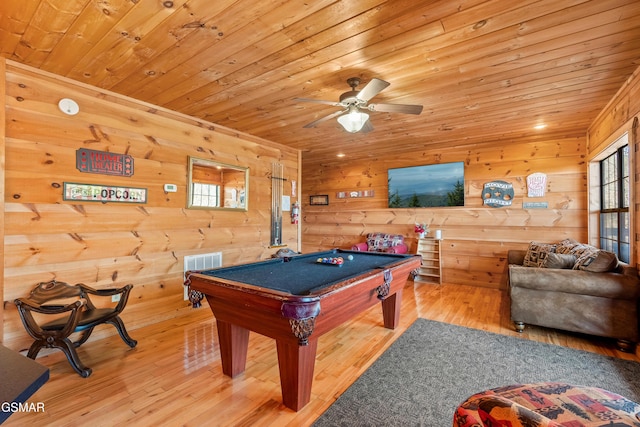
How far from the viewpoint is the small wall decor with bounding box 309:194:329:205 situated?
6.91m

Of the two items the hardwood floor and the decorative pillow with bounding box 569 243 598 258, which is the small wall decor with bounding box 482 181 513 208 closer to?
the decorative pillow with bounding box 569 243 598 258

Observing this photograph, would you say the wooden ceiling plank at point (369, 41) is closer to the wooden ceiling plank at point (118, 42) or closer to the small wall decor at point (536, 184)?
the wooden ceiling plank at point (118, 42)

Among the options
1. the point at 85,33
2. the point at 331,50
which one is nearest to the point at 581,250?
the point at 331,50

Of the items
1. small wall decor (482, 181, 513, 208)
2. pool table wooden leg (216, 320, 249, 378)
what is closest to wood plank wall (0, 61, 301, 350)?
pool table wooden leg (216, 320, 249, 378)

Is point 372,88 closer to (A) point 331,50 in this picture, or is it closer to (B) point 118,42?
(A) point 331,50

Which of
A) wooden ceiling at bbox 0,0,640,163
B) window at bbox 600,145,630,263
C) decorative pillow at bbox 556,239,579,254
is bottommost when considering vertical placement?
decorative pillow at bbox 556,239,579,254

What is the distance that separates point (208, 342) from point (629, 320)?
12.8 feet

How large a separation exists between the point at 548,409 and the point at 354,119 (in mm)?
2375

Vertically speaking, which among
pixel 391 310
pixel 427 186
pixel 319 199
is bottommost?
pixel 391 310

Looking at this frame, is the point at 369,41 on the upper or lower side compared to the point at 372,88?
upper

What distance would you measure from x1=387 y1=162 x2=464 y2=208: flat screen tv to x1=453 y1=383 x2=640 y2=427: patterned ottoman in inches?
171

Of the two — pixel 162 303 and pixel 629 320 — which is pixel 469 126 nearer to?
pixel 629 320

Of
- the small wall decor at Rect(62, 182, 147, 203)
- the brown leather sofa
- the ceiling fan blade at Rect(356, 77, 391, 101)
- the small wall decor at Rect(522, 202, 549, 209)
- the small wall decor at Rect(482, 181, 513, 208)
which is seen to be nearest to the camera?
the ceiling fan blade at Rect(356, 77, 391, 101)

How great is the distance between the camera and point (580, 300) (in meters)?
2.86
